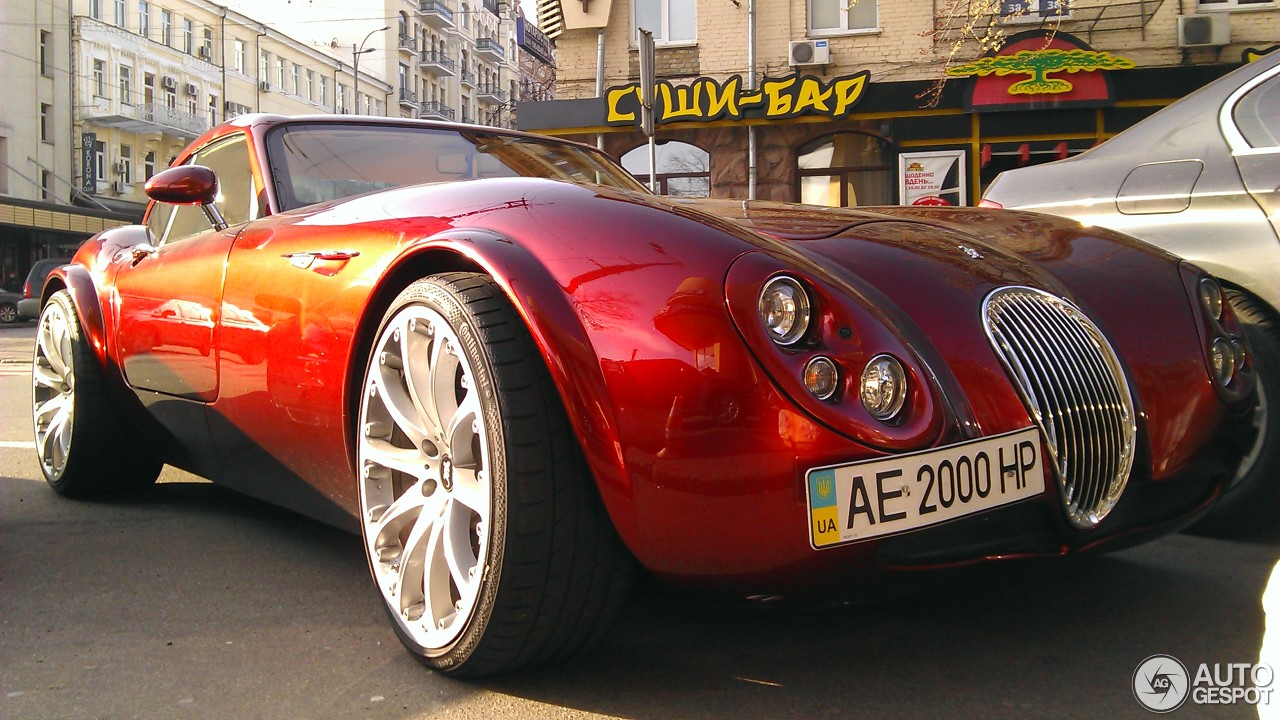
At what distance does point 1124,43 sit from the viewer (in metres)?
15.6

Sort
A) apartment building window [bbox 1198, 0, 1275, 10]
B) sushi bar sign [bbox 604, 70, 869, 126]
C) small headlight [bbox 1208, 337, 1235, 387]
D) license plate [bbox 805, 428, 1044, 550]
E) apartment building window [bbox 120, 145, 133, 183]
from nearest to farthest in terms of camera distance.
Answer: license plate [bbox 805, 428, 1044, 550]
small headlight [bbox 1208, 337, 1235, 387]
apartment building window [bbox 1198, 0, 1275, 10]
sushi bar sign [bbox 604, 70, 869, 126]
apartment building window [bbox 120, 145, 133, 183]

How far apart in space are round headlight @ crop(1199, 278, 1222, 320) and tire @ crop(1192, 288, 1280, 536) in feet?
1.40

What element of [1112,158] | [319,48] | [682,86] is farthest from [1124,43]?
[319,48]

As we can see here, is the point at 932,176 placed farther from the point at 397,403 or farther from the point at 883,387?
the point at 883,387

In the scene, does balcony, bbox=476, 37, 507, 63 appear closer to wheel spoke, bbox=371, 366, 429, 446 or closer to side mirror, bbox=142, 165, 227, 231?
side mirror, bbox=142, 165, 227, 231

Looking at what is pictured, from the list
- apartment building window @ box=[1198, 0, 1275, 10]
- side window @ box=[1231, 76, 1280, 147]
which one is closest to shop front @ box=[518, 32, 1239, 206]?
apartment building window @ box=[1198, 0, 1275, 10]

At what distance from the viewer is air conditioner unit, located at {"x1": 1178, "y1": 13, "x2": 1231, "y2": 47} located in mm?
15203

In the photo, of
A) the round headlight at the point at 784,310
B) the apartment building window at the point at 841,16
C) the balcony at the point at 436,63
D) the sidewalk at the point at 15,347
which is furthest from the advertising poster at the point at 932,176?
the balcony at the point at 436,63

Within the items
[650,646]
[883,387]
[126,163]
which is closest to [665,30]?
[650,646]

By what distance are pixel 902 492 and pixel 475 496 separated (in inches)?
31.5

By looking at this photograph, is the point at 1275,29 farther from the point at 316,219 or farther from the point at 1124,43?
the point at 316,219

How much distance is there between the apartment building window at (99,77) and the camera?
4119 centimetres

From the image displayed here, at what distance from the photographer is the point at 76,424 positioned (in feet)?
12.8

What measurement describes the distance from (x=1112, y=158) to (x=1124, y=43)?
13.5 m
